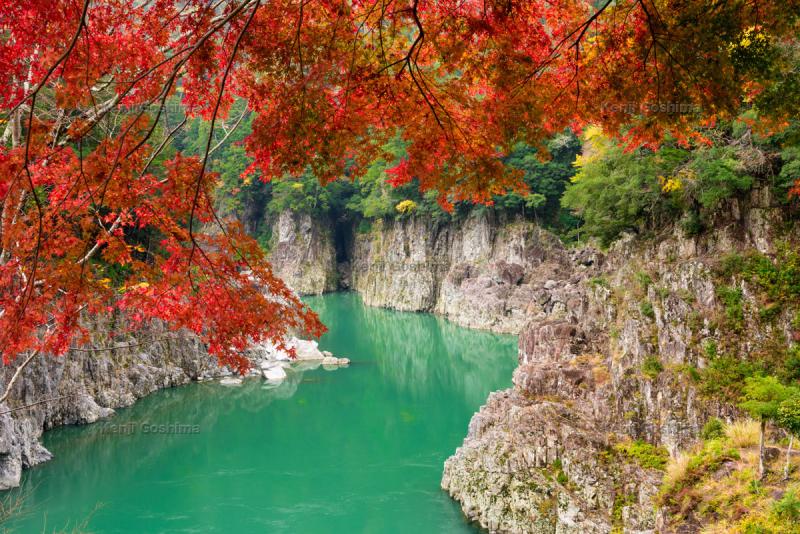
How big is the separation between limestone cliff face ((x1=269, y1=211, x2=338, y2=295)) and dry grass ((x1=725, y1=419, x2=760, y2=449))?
35.8 m

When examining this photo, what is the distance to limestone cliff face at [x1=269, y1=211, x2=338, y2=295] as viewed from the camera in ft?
138

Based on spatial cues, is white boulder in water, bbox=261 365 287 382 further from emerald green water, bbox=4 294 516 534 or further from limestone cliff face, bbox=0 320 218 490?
limestone cliff face, bbox=0 320 218 490

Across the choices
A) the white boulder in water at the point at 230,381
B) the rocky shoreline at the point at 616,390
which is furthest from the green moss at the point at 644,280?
the white boulder in water at the point at 230,381

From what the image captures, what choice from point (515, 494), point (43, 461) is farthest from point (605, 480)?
point (43, 461)

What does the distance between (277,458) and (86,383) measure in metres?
5.77

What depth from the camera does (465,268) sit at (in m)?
31.4

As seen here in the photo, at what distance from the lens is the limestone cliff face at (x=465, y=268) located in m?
27.5

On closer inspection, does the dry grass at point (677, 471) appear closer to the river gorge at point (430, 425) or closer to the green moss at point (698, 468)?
the green moss at point (698, 468)

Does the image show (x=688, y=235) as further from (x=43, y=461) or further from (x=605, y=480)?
(x=43, y=461)

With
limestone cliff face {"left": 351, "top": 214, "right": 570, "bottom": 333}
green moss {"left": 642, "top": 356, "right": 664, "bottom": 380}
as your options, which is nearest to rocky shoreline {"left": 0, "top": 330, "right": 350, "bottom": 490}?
green moss {"left": 642, "top": 356, "right": 664, "bottom": 380}

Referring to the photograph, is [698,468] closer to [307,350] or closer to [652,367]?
[652,367]

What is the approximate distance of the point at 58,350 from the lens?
4.80 metres

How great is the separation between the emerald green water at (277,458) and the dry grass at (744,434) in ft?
14.2

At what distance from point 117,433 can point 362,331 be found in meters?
15.3
